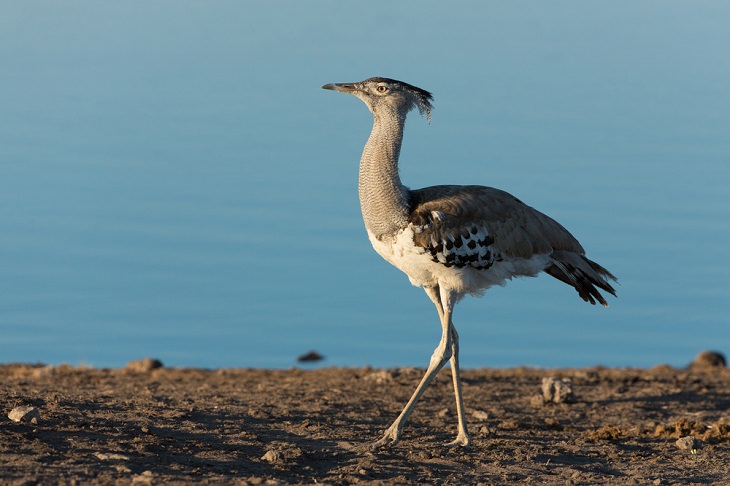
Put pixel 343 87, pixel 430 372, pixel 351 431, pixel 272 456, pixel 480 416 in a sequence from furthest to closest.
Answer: pixel 480 416, pixel 351 431, pixel 343 87, pixel 430 372, pixel 272 456

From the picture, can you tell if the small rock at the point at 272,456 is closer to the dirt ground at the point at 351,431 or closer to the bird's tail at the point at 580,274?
the dirt ground at the point at 351,431

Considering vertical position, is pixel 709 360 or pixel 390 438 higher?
pixel 709 360

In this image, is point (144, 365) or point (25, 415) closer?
point (25, 415)

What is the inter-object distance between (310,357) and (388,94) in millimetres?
8608

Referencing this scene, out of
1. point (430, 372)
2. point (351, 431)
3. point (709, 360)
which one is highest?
point (709, 360)

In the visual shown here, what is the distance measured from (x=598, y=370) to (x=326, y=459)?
658 cm

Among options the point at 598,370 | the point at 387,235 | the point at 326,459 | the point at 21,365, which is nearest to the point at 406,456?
the point at 326,459

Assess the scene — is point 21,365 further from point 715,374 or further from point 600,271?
point 715,374

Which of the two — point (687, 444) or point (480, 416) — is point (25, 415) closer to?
point (480, 416)

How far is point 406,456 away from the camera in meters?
7.48

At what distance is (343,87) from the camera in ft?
26.4

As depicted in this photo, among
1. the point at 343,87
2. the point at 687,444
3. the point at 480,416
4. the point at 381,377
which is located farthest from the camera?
the point at 381,377

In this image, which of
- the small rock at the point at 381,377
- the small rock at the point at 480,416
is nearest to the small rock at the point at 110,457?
the small rock at the point at 480,416

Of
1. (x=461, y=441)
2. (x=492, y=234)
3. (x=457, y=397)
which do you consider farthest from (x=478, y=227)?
(x=461, y=441)
